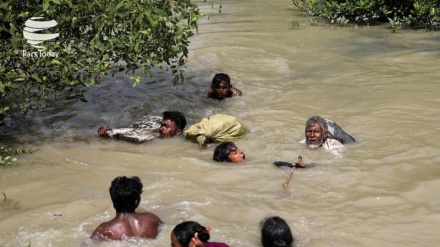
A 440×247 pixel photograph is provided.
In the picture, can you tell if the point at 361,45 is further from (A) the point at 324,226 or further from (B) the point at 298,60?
(A) the point at 324,226

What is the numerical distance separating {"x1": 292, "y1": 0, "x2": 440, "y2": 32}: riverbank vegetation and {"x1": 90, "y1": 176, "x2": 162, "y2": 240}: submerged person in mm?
10105

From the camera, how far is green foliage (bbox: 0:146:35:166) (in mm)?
6567

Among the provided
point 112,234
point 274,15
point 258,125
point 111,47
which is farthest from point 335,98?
point 274,15

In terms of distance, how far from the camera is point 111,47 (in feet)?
24.1

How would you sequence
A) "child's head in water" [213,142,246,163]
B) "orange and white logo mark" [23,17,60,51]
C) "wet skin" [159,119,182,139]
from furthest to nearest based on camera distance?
"wet skin" [159,119,182,139]
"orange and white logo mark" [23,17,60,51]
"child's head in water" [213,142,246,163]

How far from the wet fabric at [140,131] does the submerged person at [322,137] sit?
6.88 feet

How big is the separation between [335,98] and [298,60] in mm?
2725

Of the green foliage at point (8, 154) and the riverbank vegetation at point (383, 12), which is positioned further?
the riverbank vegetation at point (383, 12)

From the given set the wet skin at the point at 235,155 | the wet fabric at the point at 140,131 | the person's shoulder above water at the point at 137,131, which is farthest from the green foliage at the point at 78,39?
the wet skin at the point at 235,155

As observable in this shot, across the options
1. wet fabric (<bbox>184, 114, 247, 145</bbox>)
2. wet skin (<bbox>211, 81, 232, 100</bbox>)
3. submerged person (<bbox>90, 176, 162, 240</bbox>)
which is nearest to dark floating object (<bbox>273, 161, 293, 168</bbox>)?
wet fabric (<bbox>184, 114, 247, 145</bbox>)

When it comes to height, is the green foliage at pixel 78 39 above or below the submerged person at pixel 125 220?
above

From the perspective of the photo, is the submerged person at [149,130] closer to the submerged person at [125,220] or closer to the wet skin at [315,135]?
the wet skin at [315,135]

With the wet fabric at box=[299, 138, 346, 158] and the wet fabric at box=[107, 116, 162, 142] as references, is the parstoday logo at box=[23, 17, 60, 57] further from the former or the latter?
the wet fabric at box=[299, 138, 346, 158]

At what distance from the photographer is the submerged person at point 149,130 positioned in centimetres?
762
